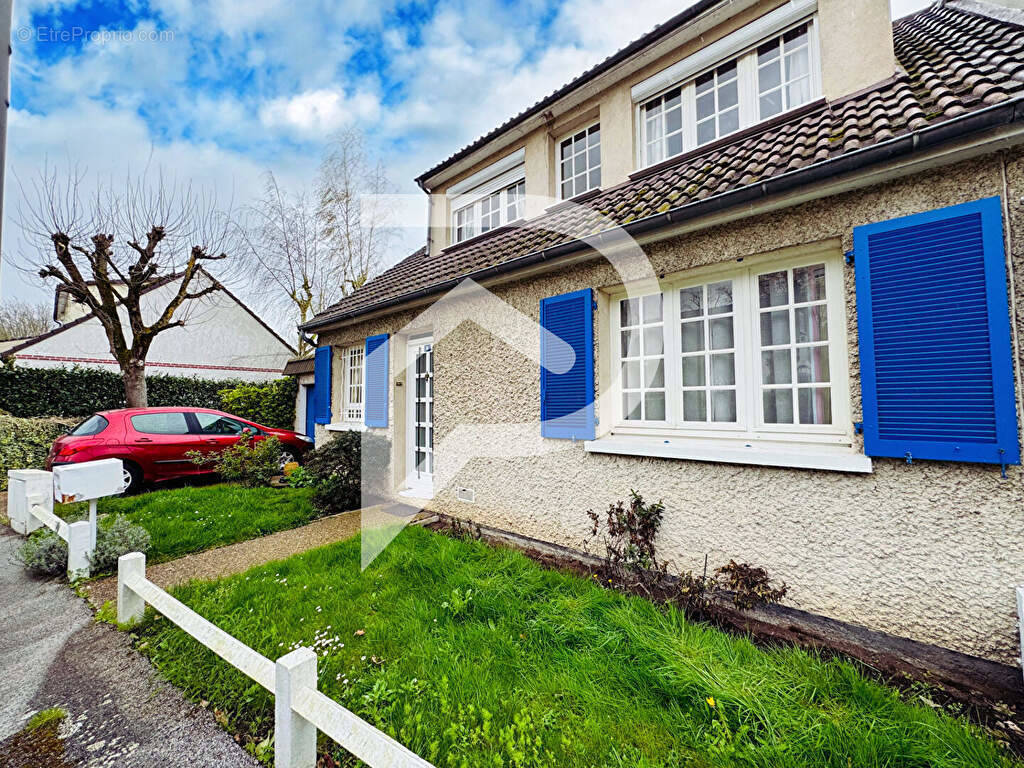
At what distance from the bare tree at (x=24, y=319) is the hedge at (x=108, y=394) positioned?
808 inches

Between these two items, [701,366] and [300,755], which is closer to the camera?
[300,755]

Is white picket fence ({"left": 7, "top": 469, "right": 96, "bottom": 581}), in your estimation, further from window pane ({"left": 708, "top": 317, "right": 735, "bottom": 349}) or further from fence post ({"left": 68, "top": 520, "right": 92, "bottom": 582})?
window pane ({"left": 708, "top": 317, "right": 735, "bottom": 349})

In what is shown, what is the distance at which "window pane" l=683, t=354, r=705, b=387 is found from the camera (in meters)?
4.57

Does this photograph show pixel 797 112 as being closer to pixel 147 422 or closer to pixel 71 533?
pixel 71 533

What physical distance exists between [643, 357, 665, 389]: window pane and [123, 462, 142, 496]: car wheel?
30.6 feet

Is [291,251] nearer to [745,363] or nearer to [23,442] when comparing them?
[23,442]

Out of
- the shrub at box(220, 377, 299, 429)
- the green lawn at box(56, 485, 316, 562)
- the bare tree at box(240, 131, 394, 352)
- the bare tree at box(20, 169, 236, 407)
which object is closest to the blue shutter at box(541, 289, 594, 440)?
the green lawn at box(56, 485, 316, 562)

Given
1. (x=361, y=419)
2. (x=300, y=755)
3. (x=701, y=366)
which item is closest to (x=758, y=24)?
(x=701, y=366)

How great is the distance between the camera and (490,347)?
20.3 feet

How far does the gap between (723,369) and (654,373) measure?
71 centimetres

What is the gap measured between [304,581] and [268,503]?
11.9 ft

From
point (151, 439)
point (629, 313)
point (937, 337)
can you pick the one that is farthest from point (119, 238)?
point (937, 337)

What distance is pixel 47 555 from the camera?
16.8 ft

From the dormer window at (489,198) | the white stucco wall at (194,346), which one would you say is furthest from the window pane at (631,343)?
the white stucco wall at (194,346)
